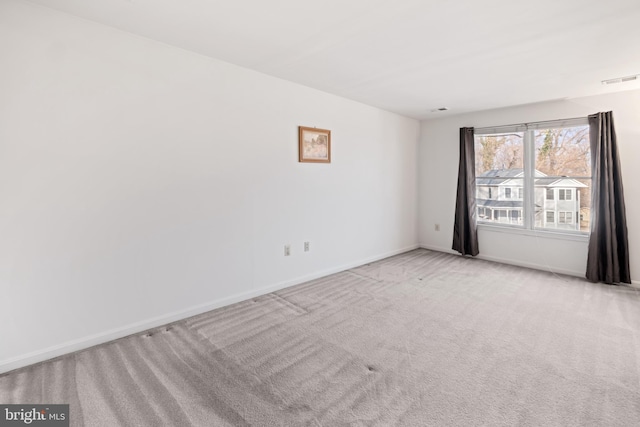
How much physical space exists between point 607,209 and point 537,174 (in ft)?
3.16

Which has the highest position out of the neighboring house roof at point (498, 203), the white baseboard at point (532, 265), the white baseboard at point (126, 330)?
the neighboring house roof at point (498, 203)

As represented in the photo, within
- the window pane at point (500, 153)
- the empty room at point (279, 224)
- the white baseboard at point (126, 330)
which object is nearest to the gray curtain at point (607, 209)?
the empty room at point (279, 224)

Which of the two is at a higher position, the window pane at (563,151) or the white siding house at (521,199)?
the window pane at (563,151)

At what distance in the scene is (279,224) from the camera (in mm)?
3570

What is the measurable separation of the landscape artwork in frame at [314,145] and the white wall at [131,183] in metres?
0.10

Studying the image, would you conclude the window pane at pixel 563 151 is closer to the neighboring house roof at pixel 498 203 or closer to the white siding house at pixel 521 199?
the white siding house at pixel 521 199

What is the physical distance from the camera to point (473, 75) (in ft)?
10.6

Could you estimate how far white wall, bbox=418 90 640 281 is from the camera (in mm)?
3785

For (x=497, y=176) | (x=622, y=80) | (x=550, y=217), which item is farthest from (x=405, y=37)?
(x=550, y=217)

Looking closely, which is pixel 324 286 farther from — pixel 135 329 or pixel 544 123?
pixel 544 123

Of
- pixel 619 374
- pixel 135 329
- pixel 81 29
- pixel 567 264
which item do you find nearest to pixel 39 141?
pixel 81 29

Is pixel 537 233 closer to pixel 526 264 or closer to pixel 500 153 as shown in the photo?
pixel 526 264

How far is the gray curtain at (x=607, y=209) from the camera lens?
3.80 m

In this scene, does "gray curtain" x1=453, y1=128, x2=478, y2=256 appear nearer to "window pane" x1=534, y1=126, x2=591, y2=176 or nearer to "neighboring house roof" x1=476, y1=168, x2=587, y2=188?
"neighboring house roof" x1=476, y1=168, x2=587, y2=188
